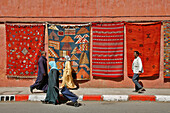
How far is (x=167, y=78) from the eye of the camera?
802 cm

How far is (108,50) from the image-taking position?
8016mm

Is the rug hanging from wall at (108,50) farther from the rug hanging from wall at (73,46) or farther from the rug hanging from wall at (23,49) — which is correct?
the rug hanging from wall at (23,49)

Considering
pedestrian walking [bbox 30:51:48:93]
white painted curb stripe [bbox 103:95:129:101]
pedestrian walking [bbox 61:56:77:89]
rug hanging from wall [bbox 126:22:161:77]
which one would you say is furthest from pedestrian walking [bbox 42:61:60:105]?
rug hanging from wall [bbox 126:22:161:77]

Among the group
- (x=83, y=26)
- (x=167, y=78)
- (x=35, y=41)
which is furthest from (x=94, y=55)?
(x=167, y=78)

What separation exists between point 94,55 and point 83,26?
1260 millimetres

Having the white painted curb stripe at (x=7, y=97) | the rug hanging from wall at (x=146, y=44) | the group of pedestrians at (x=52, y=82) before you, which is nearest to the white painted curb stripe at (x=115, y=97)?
the group of pedestrians at (x=52, y=82)

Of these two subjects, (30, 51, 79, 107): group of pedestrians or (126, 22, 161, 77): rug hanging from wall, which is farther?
(126, 22, 161, 77): rug hanging from wall

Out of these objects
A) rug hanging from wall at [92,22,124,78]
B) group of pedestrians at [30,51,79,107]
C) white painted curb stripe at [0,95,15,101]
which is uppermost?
rug hanging from wall at [92,22,124,78]

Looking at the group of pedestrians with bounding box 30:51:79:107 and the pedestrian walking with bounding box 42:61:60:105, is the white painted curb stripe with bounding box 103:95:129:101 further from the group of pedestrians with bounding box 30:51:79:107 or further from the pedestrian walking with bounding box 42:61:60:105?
the pedestrian walking with bounding box 42:61:60:105

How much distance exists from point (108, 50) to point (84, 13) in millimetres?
1807

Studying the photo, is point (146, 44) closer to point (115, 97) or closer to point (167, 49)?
point (167, 49)

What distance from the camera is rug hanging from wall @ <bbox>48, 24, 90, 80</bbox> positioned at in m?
8.12

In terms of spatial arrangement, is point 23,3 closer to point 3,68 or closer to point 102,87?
point 3,68

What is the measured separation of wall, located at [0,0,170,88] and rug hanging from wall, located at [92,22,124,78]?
270 millimetres
